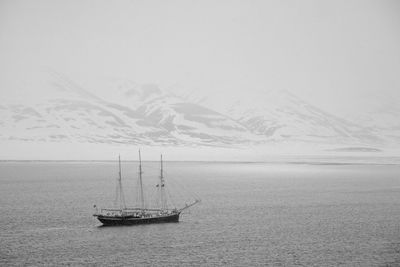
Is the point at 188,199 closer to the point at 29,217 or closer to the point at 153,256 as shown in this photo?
the point at 29,217

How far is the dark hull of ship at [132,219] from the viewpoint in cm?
12775

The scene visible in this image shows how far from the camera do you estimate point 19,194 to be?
185 meters

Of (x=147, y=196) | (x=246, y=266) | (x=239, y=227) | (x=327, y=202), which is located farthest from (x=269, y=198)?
(x=246, y=266)

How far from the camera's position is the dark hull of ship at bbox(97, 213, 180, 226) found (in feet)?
419

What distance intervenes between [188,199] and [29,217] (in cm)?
6128

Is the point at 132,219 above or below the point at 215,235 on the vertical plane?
above

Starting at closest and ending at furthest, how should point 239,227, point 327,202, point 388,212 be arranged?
point 239,227
point 388,212
point 327,202

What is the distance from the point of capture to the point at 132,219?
5108 inches

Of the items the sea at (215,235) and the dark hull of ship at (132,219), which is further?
the dark hull of ship at (132,219)

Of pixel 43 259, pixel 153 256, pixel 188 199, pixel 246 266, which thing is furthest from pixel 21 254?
pixel 188 199

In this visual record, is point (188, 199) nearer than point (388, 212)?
No

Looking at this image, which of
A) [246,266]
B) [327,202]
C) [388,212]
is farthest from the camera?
[327,202]

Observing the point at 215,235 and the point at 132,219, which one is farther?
the point at 132,219

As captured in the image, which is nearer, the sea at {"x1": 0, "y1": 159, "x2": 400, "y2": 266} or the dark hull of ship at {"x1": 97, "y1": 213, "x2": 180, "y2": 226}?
the sea at {"x1": 0, "y1": 159, "x2": 400, "y2": 266}
